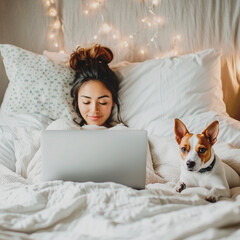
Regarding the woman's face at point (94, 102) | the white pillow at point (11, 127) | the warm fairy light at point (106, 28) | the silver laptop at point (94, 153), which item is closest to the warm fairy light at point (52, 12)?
the warm fairy light at point (106, 28)

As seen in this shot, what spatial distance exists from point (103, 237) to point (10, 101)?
122cm

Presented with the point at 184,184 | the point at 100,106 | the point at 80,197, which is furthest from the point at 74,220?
the point at 100,106

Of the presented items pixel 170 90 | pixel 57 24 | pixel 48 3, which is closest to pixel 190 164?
pixel 170 90

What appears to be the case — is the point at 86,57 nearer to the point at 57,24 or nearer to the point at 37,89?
the point at 37,89

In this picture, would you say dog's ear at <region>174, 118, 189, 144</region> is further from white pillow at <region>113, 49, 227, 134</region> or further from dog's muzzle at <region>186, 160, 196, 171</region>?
white pillow at <region>113, 49, 227, 134</region>

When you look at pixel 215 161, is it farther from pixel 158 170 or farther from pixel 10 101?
pixel 10 101

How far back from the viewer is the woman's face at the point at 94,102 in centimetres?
150

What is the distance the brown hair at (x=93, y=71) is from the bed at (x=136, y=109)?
50 mm

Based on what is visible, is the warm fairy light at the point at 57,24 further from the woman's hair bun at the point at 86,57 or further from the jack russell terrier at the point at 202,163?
the jack russell terrier at the point at 202,163

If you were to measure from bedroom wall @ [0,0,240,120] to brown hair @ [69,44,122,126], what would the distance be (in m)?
0.29

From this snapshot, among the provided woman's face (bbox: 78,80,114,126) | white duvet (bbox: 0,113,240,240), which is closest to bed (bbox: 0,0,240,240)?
white duvet (bbox: 0,113,240,240)

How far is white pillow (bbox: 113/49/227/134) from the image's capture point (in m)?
1.49

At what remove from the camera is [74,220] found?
660 mm

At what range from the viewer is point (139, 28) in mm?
1888
